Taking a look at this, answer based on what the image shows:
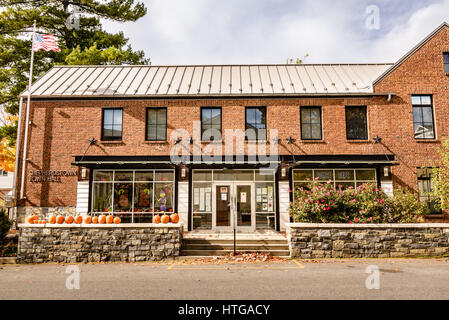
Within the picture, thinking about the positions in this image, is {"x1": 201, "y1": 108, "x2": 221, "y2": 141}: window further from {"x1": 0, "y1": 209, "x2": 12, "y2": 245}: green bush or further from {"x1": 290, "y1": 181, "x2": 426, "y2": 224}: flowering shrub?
{"x1": 0, "y1": 209, "x2": 12, "y2": 245}: green bush

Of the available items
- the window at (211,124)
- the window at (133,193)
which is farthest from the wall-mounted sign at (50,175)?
the window at (211,124)

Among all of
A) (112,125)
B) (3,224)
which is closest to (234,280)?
(3,224)

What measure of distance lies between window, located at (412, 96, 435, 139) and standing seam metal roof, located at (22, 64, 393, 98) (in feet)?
8.01

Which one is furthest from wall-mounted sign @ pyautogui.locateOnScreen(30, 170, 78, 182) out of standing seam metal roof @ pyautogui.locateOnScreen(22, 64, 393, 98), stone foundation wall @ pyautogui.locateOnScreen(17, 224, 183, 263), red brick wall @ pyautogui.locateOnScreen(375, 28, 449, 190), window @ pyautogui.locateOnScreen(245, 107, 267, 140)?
red brick wall @ pyautogui.locateOnScreen(375, 28, 449, 190)

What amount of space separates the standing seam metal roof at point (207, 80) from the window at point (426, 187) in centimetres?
476

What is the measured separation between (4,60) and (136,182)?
640 inches

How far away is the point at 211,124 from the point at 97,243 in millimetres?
7812

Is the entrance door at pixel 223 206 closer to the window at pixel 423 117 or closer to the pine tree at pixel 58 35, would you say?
the window at pixel 423 117

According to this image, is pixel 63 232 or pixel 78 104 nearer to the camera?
pixel 63 232

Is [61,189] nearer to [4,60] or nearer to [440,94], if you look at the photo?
[4,60]

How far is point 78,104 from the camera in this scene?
1510 centimetres

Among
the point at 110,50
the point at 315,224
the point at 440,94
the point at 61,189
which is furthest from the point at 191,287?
the point at 110,50

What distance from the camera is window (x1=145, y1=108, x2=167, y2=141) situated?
14.9 m

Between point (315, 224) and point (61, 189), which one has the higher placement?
point (61, 189)
